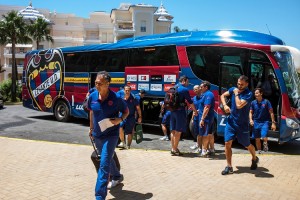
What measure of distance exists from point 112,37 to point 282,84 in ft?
168

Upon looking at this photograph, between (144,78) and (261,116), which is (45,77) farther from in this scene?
(261,116)

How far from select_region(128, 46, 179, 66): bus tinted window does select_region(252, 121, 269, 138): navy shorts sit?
10.8ft

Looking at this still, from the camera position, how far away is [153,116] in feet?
38.1

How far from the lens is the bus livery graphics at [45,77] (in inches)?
584

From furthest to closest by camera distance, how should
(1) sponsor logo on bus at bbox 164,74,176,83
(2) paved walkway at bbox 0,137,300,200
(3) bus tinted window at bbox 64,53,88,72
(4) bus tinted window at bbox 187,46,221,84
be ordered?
(3) bus tinted window at bbox 64,53,88,72, (1) sponsor logo on bus at bbox 164,74,176,83, (4) bus tinted window at bbox 187,46,221,84, (2) paved walkway at bbox 0,137,300,200

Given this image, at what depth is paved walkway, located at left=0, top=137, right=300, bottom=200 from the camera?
17.4 ft

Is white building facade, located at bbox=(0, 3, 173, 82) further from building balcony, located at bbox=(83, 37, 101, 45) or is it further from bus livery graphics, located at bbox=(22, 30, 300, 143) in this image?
bus livery graphics, located at bbox=(22, 30, 300, 143)

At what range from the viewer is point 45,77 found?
50.4ft

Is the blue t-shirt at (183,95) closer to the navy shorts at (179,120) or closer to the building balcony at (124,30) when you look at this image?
the navy shorts at (179,120)

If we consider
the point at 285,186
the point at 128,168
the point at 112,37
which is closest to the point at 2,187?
the point at 128,168

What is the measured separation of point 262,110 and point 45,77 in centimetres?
1025

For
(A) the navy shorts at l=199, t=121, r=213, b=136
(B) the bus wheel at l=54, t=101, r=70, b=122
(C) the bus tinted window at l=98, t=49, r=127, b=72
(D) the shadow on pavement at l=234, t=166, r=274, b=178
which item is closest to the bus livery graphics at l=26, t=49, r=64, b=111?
(B) the bus wheel at l=54, t=101, r=70, b=122

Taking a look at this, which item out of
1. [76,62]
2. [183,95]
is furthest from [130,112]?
[76,62]

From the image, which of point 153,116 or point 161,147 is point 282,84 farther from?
point 153,116
